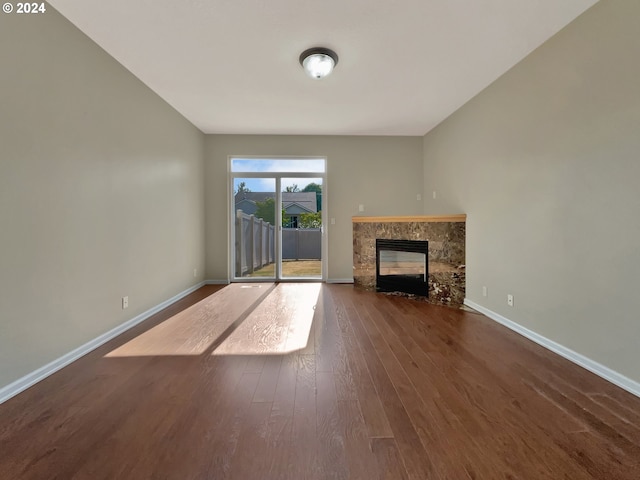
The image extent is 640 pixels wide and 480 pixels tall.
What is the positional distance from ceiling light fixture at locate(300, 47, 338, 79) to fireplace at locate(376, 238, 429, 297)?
259cm

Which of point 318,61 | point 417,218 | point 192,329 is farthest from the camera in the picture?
point 417,218

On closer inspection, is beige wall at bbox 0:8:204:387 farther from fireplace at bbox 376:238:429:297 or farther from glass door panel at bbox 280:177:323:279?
fireplace at bbox 376:238:429:297

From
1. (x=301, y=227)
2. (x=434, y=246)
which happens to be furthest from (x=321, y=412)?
(x=301, y=227)

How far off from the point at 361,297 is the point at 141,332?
2.72 m

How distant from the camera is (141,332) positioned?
2.75 meters

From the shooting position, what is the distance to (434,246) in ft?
13.0

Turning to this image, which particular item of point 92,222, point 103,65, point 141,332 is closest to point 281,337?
point 141,332

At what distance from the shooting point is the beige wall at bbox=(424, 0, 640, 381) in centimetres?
181

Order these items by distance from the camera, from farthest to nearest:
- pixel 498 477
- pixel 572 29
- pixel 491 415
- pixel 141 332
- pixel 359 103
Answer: pixel 359 103 → pixel 141 332 → pixel 572 29 → pixel 491 415 → pixel 498 477

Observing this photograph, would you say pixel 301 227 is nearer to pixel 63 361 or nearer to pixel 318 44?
pixel 318 44

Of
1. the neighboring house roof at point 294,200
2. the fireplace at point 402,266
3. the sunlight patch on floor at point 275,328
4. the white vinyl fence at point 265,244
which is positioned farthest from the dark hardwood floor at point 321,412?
the neighboring house roof at point 294,200

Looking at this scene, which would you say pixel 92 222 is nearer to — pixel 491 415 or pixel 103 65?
pixel 103 65

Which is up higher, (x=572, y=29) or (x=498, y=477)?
(x=572, y=29)

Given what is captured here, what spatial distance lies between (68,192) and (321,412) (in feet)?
7.85
